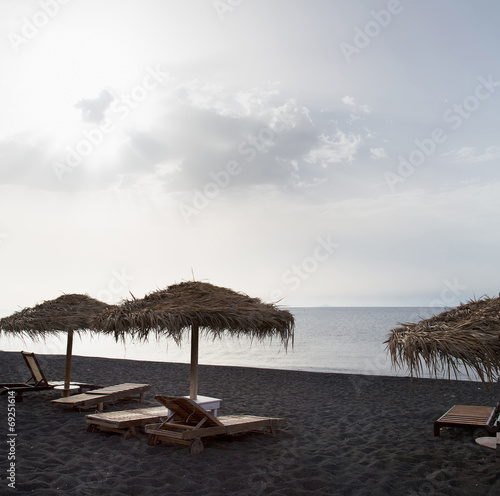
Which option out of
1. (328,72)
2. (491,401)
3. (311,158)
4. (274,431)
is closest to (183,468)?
(274,431)

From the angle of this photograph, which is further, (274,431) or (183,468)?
(274,431)

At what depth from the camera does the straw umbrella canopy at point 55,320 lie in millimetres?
8492

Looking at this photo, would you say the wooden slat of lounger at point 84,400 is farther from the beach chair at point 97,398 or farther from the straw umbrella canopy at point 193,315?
the straw umbrella canopy at point 193,315

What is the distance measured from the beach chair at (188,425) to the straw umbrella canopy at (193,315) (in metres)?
0.65

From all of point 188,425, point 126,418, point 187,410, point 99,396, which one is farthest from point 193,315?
point 99,396

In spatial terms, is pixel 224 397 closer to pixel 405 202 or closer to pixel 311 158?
pixel 311 158

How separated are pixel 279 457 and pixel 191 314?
1.96 metres

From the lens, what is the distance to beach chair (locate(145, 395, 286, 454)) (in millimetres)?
5062

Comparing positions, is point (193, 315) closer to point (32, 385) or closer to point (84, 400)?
point (84, 400)

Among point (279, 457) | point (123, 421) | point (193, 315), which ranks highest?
point (193, 315)

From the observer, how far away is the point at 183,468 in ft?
14.9

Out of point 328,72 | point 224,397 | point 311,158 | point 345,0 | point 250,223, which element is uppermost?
point 345,0

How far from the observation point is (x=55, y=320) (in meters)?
8.48

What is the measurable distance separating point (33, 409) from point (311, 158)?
10.5 metres
